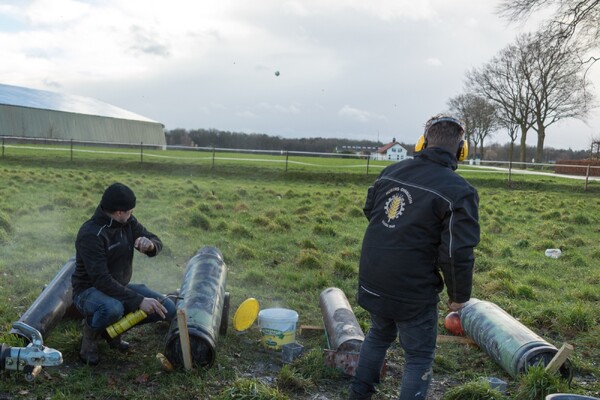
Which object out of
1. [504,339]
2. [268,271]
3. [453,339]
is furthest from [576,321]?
[268,271]

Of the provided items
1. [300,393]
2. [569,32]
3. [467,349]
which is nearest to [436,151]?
[300,393]

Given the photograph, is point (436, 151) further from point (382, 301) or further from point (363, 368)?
point (363, 368)

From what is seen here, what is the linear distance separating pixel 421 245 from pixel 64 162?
25909 millimetres

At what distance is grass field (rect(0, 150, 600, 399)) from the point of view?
15.4ft

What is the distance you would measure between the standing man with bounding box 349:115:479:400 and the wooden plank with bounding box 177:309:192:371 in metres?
1.48

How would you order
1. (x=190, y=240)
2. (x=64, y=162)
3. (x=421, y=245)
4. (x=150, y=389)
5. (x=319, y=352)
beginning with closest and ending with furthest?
1. (x=421, y=245)
2. (x=150, y=389)
3. (x=319, y=352)
4. (x=190, y=240)
5. (x=64, y=162)

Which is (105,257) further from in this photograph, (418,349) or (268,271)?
(268,271)

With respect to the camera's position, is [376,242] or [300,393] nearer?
[376,242]

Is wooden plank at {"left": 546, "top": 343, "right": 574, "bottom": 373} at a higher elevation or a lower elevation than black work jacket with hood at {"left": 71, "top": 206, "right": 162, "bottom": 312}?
lower

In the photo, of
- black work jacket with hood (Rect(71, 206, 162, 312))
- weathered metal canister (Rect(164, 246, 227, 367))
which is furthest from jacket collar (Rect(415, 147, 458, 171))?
black work jacket with hood (Rect(71, 206, 162, 312))

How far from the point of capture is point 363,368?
4090mm

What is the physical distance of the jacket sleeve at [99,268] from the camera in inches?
183

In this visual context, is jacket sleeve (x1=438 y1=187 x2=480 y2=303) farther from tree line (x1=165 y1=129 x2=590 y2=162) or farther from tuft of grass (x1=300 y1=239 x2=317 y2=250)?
tree line (x1=165 y1=129 x2=590 y2=162)

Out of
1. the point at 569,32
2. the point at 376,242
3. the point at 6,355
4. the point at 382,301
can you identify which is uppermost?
the point at 569,32
